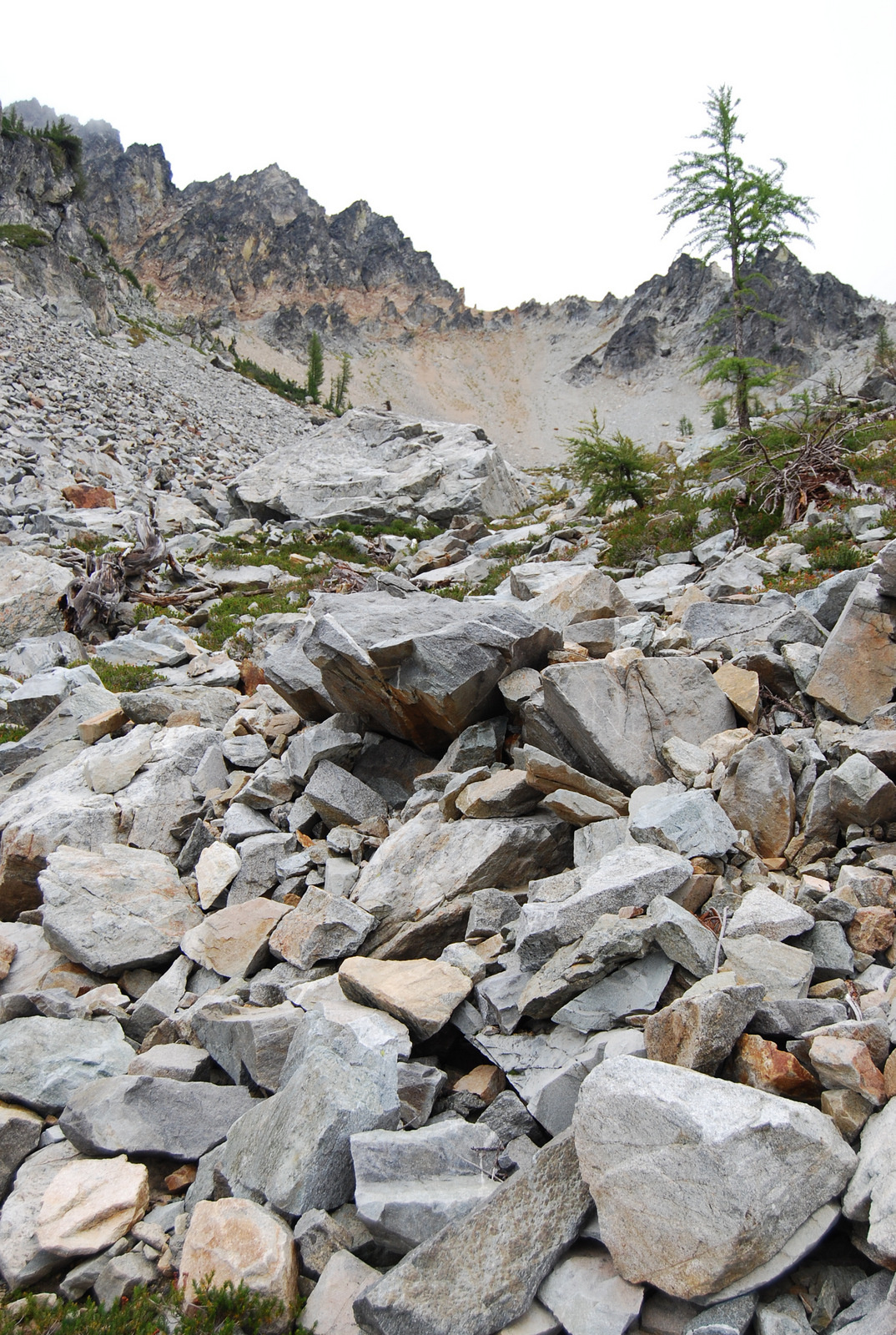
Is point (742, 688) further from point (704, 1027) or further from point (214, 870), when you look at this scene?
point (214, 870)

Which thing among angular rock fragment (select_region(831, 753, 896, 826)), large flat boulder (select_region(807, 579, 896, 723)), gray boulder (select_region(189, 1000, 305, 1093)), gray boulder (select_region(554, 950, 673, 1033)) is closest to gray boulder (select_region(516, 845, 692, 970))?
gray boulder (select_region(554, 950, 673, 1033))

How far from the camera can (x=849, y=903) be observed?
4.20m

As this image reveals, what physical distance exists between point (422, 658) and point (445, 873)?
204 centimetres

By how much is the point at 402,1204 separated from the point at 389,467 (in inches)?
1053

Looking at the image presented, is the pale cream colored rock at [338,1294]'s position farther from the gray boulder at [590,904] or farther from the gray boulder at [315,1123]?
the gray boulder at [590,904]

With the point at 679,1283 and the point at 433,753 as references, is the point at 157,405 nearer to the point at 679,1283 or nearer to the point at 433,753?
the point at 433,753

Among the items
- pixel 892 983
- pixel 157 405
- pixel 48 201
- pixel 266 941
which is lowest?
pixel 266 941

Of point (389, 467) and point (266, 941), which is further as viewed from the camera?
point (389, 467)

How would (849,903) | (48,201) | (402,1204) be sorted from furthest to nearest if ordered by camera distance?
(48,201), (849,903), (402,1204)

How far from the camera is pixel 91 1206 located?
3.60m

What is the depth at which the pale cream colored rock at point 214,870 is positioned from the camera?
257 inches

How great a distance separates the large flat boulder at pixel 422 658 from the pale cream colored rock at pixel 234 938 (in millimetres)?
2229

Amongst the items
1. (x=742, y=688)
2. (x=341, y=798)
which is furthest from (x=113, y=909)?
(x=742, y=688)

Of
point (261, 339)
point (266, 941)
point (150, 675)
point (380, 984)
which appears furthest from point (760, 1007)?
point (261, 339)
